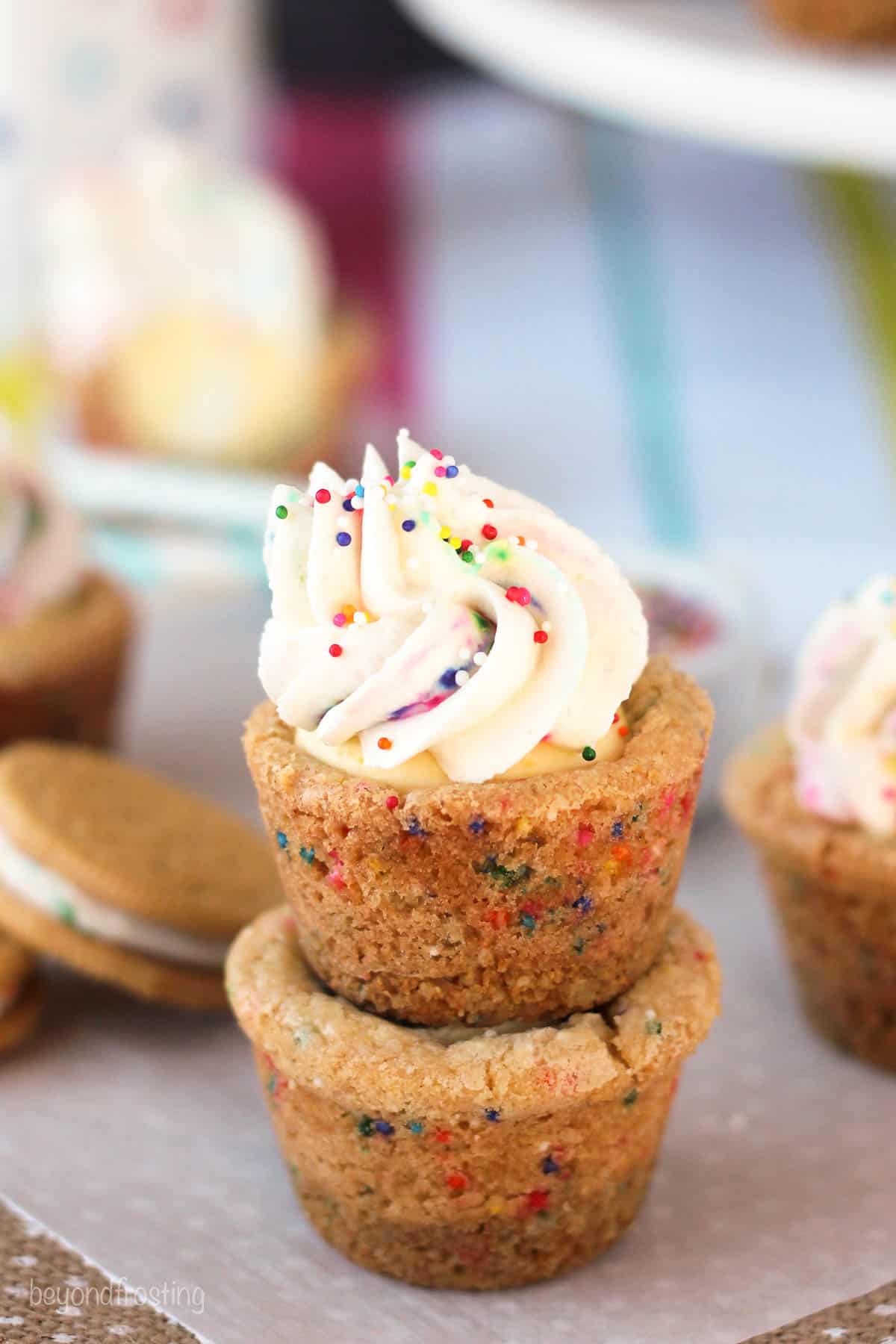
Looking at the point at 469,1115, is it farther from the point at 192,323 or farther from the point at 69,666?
the point at 192,323

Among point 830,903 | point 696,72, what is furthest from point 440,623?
point 696,72

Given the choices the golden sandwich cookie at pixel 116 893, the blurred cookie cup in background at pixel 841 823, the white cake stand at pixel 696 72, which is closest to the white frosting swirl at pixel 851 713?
the blurred cookie cup in background at pixel 841 823

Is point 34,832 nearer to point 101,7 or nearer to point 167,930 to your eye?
point 167,930

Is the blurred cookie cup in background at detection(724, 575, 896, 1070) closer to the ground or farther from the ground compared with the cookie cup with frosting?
closer to the ground

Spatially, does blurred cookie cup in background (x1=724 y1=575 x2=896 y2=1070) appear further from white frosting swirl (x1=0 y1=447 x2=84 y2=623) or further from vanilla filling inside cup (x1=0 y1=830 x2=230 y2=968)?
white frosting swirl (x1=0 y1=447 x2=84 y2=623)

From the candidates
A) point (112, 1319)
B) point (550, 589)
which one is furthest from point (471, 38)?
point (112, 1319)

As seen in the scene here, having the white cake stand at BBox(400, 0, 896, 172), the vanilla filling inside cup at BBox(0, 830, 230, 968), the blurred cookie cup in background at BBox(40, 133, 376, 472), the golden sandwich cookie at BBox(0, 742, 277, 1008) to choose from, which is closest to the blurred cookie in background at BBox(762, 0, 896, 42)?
the white cake stand at BBox(400, 0, 896, 172)
